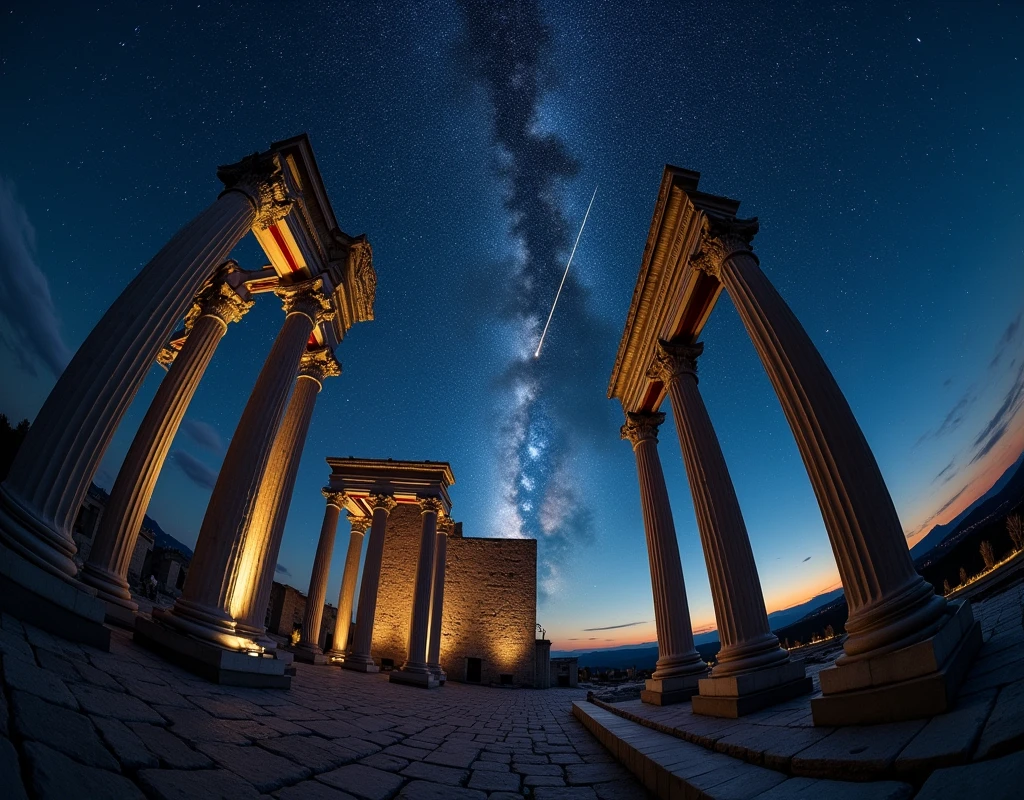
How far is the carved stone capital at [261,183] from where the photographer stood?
6504 millimetres

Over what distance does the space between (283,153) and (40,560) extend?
255 inches

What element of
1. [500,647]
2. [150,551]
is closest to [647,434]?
[500,647]

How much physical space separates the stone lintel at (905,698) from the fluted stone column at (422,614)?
1359cm

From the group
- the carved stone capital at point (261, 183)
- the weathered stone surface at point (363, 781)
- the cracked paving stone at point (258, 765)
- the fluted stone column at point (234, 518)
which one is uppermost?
the carved stone capital at point (261, 183)

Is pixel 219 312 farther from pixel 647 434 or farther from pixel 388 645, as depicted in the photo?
pixel 388 645

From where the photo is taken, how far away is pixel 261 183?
6547 mm

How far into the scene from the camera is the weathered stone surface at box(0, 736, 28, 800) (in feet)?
3.65

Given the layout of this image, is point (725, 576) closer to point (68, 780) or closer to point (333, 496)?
point (68, 780)

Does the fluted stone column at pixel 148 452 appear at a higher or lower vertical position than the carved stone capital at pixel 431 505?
lower

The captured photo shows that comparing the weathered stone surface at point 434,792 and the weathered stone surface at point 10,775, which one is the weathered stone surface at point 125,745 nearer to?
the weathered stone surface at point 10,775

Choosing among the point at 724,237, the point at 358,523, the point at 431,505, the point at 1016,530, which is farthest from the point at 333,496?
the point at 1016,530

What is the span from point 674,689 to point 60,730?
7.77 metres

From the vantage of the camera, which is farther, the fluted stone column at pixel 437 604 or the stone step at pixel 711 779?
the fluted stone column at pixel 437 604

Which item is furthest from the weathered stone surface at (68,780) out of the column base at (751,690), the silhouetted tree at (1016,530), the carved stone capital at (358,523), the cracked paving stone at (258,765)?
the silhouetted tree at (1016,530)
